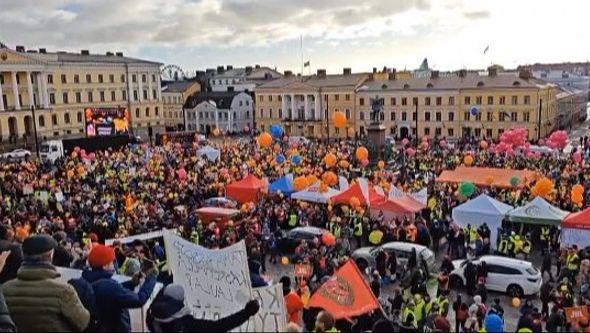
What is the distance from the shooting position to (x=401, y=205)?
21750 millimetres

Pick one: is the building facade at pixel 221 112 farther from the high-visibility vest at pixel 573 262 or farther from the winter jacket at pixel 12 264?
the winter jacket at pixel 12 264

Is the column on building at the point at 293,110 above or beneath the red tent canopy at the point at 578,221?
above

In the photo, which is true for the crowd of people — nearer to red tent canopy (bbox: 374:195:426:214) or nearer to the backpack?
the backpack

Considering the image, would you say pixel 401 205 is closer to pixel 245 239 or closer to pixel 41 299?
pixel 245 239

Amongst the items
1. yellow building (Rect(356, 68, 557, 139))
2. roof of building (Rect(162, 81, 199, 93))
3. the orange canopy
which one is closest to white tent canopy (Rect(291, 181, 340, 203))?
the orange canopy

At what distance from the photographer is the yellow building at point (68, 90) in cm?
7073

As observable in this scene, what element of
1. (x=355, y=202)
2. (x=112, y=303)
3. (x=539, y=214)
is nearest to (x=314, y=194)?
(x=355, y=202)

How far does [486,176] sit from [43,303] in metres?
24.7

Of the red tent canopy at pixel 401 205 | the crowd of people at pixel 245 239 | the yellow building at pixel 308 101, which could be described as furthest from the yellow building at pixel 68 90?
the red tent canopy at pixel 401 205

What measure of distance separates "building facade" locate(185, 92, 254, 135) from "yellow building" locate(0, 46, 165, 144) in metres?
5.98

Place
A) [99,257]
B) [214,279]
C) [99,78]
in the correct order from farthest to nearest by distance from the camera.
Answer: [99,78]
[214,279]
[99,257]

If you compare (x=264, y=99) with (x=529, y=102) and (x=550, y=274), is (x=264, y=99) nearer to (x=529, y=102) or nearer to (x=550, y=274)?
(x=529, y=102)

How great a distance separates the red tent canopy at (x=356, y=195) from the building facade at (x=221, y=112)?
205 ft

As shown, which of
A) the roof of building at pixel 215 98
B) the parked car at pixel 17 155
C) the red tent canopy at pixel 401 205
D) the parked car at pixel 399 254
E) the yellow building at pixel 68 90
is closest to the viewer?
the parked car at pixel 399 254
